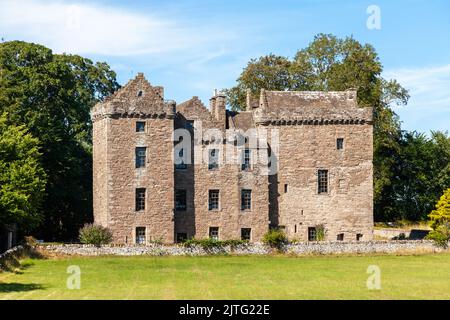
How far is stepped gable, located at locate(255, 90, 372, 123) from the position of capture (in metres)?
59.0

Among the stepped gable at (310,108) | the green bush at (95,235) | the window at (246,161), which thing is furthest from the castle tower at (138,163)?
the stepped gable at (310,108)

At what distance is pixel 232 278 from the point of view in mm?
39281

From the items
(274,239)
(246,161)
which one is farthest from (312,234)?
(246,161)

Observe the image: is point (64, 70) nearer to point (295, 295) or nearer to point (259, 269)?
point (259, 269)

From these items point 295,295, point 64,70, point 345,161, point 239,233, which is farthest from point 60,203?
point 295,295

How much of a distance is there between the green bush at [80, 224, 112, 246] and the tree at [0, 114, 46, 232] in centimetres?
289

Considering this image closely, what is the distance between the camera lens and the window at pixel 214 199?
57500mm

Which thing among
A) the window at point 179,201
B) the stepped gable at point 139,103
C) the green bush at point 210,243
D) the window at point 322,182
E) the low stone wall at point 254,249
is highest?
the stepped gable at point 139,103

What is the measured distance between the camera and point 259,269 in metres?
44.2

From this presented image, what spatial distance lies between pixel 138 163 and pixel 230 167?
6067 millimetres

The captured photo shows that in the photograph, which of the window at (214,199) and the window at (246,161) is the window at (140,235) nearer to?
the window at (214,199)

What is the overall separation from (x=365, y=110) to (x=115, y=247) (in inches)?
769

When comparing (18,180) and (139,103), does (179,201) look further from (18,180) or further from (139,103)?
(18,180)

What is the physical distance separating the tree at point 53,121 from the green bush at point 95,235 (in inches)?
361
